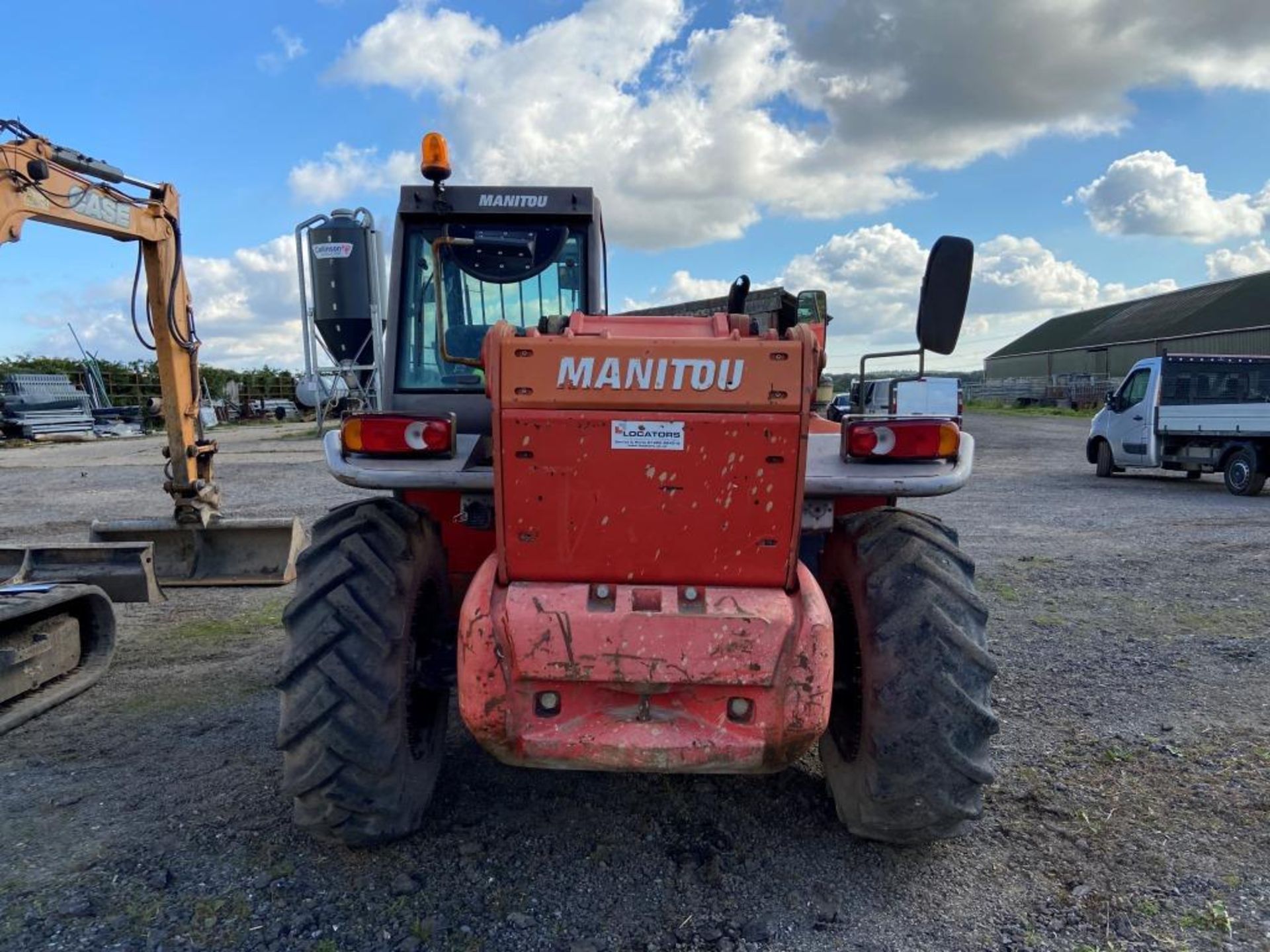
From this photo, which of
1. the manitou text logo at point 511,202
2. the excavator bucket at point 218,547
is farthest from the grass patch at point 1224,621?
the excavator bucket at point 218,547

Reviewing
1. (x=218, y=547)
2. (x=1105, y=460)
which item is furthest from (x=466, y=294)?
(x=1105, y=460)

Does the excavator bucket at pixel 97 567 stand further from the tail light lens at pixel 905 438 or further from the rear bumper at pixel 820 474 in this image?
the tail light lens at pixel 905 438

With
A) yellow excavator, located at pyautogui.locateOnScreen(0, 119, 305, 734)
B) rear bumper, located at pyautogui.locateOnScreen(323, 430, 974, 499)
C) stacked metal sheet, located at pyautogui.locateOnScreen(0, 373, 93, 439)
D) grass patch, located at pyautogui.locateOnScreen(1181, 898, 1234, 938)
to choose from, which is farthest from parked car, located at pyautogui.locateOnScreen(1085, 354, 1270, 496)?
stacked metal sheet, located at pyautogui.locateOnScreen(0, 373, 93, 439)

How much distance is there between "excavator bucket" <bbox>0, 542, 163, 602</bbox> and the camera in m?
5.37

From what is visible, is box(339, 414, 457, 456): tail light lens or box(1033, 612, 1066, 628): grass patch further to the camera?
box(1033, 612, 1066, 628): grass patch

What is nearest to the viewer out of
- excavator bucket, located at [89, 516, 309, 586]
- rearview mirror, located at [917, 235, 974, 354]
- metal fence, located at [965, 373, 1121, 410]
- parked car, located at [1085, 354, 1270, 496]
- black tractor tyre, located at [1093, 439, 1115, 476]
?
rearview mirror, located at [917, 235, 974, 354]

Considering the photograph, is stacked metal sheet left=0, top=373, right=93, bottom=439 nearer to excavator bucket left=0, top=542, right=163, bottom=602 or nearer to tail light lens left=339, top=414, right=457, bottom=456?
excavator bucket left=0, top=542, right=163, bottom=602

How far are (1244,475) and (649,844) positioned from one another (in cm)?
1311

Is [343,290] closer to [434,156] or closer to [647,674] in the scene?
[434,156]

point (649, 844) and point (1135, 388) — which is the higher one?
point (1135, 388)

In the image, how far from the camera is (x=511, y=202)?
164 inches

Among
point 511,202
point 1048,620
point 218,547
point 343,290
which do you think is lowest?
point 1048,620

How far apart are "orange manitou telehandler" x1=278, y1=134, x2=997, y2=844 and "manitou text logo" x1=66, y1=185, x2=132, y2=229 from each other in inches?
140

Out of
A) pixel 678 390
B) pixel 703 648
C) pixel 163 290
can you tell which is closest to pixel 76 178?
pixel 163 290
